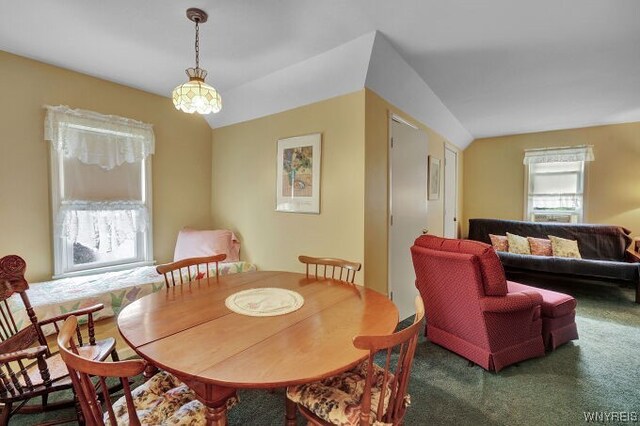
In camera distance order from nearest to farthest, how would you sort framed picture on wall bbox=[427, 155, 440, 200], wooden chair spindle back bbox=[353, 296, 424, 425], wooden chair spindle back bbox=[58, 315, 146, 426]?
wooden chair spindle back bbox=[58, 315, 146, 426]
wooden chair spindle back bbox=[353, 296, 424, 425]
framed picture on wall bbox=[427, 155, 440, 200]

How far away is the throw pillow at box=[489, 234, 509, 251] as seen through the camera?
427cm

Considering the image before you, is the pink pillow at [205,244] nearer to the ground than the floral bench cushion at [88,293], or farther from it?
farther from it

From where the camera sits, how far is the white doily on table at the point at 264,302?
137 cm

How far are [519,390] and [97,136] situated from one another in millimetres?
3955

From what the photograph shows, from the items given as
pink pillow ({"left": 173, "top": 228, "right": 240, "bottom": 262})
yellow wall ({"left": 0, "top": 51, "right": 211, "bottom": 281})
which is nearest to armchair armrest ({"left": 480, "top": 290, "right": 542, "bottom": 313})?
pink pillow ({"left": 173, "top": 228, "right": 240, "bottom": 262})

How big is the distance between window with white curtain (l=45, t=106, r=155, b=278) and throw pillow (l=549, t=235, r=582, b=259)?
512cm

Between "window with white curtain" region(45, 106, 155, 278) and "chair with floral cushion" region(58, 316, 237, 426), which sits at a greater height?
"window with white curtain" region(45, 106, 155, 278)

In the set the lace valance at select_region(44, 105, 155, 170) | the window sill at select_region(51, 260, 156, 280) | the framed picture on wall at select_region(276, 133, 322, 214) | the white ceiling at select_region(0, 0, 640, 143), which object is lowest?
the window sill at select_region(51, 260, 156, 280)

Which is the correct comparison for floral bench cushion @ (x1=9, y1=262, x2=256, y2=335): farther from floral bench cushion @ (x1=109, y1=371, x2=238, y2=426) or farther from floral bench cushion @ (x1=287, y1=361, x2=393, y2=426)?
floral bench cushion @ (x1=287, y1=361, x2=393, y2=426)

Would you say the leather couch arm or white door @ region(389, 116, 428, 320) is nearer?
white door @ region(389, 116, 428, 320)

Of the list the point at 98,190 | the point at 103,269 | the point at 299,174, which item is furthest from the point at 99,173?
A: the point at 299,174

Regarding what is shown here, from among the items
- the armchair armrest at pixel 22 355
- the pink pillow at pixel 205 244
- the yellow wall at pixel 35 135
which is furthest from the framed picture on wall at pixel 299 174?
the armchair armrest at pixel 22 355

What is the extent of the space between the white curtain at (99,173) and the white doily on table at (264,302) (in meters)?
2.03

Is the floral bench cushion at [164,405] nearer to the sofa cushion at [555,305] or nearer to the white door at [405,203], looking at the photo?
the white door at [405,203]
